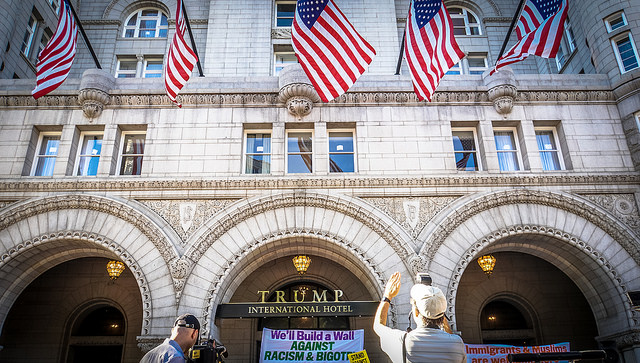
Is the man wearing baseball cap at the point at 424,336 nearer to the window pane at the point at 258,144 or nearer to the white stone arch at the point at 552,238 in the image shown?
the white stone arch at the point at 552,238

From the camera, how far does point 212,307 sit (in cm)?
1209

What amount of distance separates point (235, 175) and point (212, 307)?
394 cm

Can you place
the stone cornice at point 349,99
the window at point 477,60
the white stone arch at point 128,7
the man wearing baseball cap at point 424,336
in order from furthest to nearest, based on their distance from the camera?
1. the white stone arch at point 128,7
2. the window at point 477,60
3. the stone cornice at point 349,99
4. the man wearing baseball cap at point 424,336

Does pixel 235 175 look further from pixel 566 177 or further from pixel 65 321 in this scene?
pixel 566 177

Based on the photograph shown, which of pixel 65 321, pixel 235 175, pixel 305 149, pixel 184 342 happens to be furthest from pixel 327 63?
pixel 65 321

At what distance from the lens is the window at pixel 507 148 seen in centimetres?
1430

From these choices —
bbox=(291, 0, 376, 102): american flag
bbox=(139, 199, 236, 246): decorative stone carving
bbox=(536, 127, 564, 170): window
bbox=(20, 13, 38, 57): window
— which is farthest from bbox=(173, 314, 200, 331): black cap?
bbox=(20, 13, 38, 57): window

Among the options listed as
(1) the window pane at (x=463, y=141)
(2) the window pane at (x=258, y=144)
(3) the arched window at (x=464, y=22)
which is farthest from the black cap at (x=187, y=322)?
(3) the arched window at (x=464, y=22)

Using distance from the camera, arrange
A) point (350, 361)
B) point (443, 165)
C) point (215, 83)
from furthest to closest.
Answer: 1. point (215, 83)
2. point (443, 165)
3. point (350, 361)

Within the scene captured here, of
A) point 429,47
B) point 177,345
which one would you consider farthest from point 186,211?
point 177,345

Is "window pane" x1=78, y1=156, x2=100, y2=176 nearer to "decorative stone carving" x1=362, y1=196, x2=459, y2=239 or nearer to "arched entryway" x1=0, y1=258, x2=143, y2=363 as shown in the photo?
"arched entryway" x1=0, y1=258, x2=143, y2=363

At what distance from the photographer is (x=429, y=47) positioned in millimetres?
12477

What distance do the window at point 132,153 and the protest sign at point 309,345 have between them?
6736 mm

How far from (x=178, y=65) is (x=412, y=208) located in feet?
26.8
